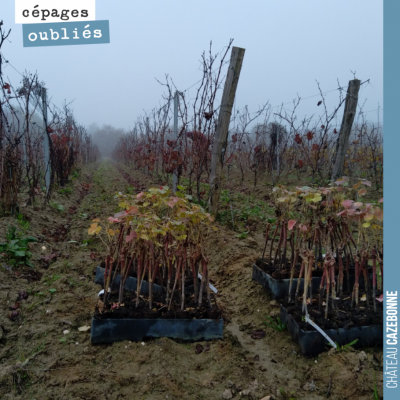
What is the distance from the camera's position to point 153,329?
2.00 m

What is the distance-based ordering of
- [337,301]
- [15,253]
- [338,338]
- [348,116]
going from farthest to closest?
[348,116]
[15,253]
[337,301]
[338,338]

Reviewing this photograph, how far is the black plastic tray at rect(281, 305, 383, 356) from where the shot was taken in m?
1.93

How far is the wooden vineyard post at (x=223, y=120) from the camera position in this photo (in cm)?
448

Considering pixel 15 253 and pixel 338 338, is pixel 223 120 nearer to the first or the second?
pixel 15 253

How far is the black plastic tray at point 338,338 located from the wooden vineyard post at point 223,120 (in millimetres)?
2797

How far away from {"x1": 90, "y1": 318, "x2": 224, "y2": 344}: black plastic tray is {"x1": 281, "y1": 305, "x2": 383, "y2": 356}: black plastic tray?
52cm

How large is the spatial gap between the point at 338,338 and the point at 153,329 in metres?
1.13

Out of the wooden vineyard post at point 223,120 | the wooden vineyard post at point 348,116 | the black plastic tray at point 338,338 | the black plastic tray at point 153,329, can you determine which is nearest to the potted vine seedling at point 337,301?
the black plastic tray at point 338,338

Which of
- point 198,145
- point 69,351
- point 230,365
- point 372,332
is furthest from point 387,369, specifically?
point 198,145

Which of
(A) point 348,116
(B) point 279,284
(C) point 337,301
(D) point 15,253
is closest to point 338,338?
(C) point 337,301

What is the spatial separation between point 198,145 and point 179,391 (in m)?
4.04

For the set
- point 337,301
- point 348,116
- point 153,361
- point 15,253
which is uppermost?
point 348,116

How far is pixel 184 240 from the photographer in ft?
6.83

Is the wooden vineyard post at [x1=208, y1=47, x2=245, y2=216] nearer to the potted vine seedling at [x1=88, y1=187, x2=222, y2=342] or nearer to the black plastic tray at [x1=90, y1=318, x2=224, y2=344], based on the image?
the potted vine seedling at [x1=88, y1=187, x2=222, y2=342]
